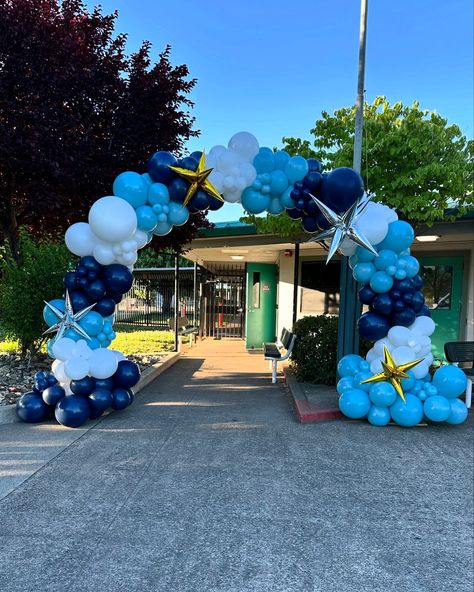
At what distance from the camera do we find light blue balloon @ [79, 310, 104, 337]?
4.91 metres

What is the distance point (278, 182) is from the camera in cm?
518

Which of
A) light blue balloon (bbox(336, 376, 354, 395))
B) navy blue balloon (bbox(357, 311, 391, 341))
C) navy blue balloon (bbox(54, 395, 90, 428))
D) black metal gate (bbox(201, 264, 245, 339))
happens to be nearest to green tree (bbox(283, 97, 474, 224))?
navy blue balloon (bbox(357, 311, 391, 341))

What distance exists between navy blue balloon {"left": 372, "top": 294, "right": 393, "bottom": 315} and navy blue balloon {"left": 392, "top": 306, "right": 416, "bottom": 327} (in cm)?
11

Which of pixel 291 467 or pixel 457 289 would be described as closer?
pixel 291 467

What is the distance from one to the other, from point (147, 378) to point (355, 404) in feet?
13.0

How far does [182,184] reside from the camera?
4.97 m

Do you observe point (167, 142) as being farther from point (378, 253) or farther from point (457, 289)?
point (457, 289)

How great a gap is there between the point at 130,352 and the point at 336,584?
8486 millimetres

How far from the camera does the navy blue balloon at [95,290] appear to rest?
4.88m

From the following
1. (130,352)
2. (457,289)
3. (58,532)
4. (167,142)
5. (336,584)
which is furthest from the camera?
(130,352)

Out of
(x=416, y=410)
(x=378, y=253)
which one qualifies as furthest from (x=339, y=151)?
(x=416, y=410)

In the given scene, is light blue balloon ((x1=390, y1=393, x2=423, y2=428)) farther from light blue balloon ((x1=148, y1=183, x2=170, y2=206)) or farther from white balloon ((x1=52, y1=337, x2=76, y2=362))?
white balloon ((x1=52, y1=337, x2=76, y2=362))

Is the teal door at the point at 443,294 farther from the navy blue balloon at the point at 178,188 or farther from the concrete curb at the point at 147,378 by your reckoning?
the navy blue balloon at the point at 178,188

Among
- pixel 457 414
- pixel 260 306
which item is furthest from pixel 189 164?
pixel 260 306
